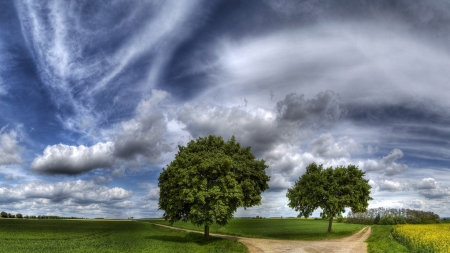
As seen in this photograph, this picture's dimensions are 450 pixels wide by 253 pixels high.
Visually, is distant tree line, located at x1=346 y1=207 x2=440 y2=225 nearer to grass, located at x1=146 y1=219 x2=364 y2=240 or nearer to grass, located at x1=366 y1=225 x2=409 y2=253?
grass, located at x1=146 y1=219 x2=364 y2=240

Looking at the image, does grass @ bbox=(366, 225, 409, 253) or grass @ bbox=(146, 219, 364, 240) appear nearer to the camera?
grass @ bbox=(366, 225, 409, 253)

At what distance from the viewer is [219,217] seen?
35.7 m

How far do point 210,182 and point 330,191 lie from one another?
1056 inches

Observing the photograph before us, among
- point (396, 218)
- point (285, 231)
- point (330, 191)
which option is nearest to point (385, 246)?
point (330, 191)

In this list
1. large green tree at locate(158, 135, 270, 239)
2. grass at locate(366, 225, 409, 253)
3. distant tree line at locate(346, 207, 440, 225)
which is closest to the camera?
grass at locate(366, 225, 409, 253)

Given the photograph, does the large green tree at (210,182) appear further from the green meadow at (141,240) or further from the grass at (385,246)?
the grass at (385,246)

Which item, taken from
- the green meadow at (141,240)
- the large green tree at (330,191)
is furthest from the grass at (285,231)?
the large green tree at (330,191)

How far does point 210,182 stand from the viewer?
3762 cm

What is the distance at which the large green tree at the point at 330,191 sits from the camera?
5306cm

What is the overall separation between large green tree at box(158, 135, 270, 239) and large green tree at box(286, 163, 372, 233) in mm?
15408

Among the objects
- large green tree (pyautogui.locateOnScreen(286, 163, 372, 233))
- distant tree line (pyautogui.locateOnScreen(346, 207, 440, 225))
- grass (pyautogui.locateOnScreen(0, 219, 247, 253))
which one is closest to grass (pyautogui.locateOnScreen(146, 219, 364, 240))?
large green tree (pyautogui.locateOnScreen(286, 163, 372, 233))

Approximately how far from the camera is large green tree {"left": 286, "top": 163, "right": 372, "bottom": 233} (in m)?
53.1

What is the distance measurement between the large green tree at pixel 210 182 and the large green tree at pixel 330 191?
15408mm

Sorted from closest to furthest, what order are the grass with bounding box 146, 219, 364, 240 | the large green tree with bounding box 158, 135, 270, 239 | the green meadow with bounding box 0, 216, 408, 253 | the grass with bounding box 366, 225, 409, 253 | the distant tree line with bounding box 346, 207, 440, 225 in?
the grass with bounding box 366, 225, 409, 253 → the green meadow with bounding box 0, 216, 408, 253 → the large green tree with bounding box 158, 135, 270, 239 → the grass with bounding box 146, 219, 364, 240 → the distant tree line with bounding box 346, 207, 440, 225
